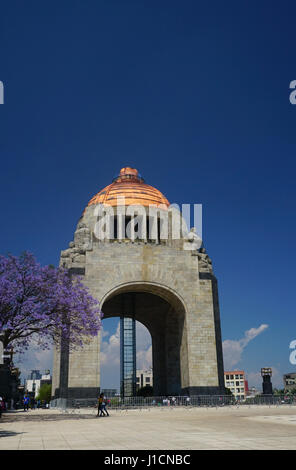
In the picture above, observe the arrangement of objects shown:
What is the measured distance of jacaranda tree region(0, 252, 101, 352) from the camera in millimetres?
18109

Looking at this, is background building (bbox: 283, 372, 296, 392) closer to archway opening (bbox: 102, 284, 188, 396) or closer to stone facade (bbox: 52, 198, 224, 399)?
archway opening (bbox: 102, 284, 188, 396)

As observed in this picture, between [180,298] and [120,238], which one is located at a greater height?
[120,238]

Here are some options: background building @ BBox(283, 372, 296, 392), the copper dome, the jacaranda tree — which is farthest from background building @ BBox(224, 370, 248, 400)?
the jacaranda tree

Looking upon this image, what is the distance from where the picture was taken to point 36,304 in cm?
1858

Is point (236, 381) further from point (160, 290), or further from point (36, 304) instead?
point (36, 304)

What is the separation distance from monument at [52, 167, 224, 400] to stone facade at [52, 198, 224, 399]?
0.06m

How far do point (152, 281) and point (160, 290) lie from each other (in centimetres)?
109

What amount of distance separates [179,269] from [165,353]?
8.80 meters

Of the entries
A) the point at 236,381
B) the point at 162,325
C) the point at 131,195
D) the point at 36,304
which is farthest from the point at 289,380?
the point at 36,304

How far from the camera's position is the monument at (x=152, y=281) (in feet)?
88.9

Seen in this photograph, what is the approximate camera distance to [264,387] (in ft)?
100
